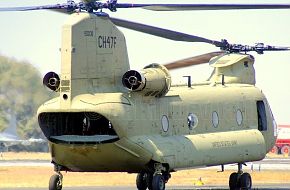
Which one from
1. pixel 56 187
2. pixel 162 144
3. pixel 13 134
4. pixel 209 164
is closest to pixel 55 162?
pixel 56 187

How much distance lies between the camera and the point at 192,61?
34594 millimetres

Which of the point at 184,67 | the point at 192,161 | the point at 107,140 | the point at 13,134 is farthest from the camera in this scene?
the point at 13,134

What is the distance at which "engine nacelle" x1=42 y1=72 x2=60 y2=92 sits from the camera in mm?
28266

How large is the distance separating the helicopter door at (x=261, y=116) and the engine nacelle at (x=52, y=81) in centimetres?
1083

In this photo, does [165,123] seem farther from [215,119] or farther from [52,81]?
[52,81]

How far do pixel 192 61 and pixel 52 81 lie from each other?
8.03 meters

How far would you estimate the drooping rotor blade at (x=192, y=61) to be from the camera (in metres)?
33.3

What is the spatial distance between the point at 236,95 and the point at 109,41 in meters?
8.02

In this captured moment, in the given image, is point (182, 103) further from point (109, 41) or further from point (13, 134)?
point (13, 134)

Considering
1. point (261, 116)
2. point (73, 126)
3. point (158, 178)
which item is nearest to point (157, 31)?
point (73, 126)

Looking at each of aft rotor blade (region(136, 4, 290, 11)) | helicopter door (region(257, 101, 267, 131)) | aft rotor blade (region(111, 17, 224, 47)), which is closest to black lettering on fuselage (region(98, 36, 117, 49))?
aft rotor blade (region(111, 17, 224, 47))

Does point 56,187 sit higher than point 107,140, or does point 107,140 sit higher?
point 107,140

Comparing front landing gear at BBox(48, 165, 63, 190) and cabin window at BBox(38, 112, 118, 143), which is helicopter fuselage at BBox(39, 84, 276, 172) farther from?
front landing gear at BBox(48, 165, 63, 190)

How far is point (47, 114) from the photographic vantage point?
92.6ft
